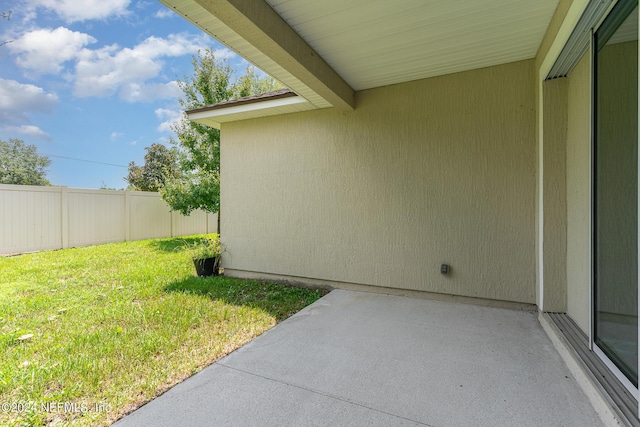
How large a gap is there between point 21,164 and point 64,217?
1796cm

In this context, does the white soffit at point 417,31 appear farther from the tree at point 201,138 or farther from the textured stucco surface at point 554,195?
the tree at point 201,138

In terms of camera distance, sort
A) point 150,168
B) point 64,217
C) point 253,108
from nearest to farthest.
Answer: point 253,108
point 64,217
point 150,168

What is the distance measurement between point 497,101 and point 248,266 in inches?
179

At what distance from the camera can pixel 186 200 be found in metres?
8.07

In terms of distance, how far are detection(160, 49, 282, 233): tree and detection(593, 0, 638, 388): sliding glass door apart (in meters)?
7.93

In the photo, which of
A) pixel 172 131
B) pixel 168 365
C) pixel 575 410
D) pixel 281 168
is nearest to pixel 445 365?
pixel 575 410

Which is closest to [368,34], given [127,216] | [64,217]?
[64,217]

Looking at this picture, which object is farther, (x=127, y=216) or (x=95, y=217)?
(x=127, y=216)

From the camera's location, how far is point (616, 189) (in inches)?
69.9

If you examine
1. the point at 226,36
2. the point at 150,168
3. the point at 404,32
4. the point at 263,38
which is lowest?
the point at 263,38

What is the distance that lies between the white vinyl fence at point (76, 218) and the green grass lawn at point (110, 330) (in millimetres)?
1749

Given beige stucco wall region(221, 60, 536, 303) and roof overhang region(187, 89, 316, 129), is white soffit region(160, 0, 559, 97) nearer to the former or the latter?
beige stucco wall region(221, 60, 536, 303)

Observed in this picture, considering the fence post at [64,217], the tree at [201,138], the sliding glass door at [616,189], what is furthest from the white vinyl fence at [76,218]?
the sliding glass door at [616,189]

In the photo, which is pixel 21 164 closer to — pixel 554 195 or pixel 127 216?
pixel 127 216
